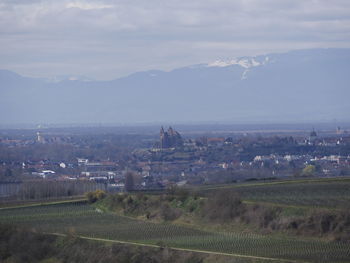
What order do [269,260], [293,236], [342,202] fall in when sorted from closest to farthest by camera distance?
[269,260] < [293,236] < [342,202]

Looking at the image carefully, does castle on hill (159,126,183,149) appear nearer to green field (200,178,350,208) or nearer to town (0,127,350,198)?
town (0,127,350,198)

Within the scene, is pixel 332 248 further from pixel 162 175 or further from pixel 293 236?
pixel 162 175

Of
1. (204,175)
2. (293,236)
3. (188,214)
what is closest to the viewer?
(293,236)

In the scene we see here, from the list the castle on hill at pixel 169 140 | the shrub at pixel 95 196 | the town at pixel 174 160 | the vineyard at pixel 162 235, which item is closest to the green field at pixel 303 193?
the vineyard at pixel 162 235

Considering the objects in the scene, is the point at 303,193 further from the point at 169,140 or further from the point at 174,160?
the point at 169,140

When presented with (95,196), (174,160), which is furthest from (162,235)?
(174,160)

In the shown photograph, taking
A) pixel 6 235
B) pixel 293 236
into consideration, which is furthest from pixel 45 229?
pixel 293 236

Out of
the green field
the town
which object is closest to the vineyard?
the green field

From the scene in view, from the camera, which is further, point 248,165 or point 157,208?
point 248,165

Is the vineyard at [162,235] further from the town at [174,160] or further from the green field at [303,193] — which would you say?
the town at [174,160]
